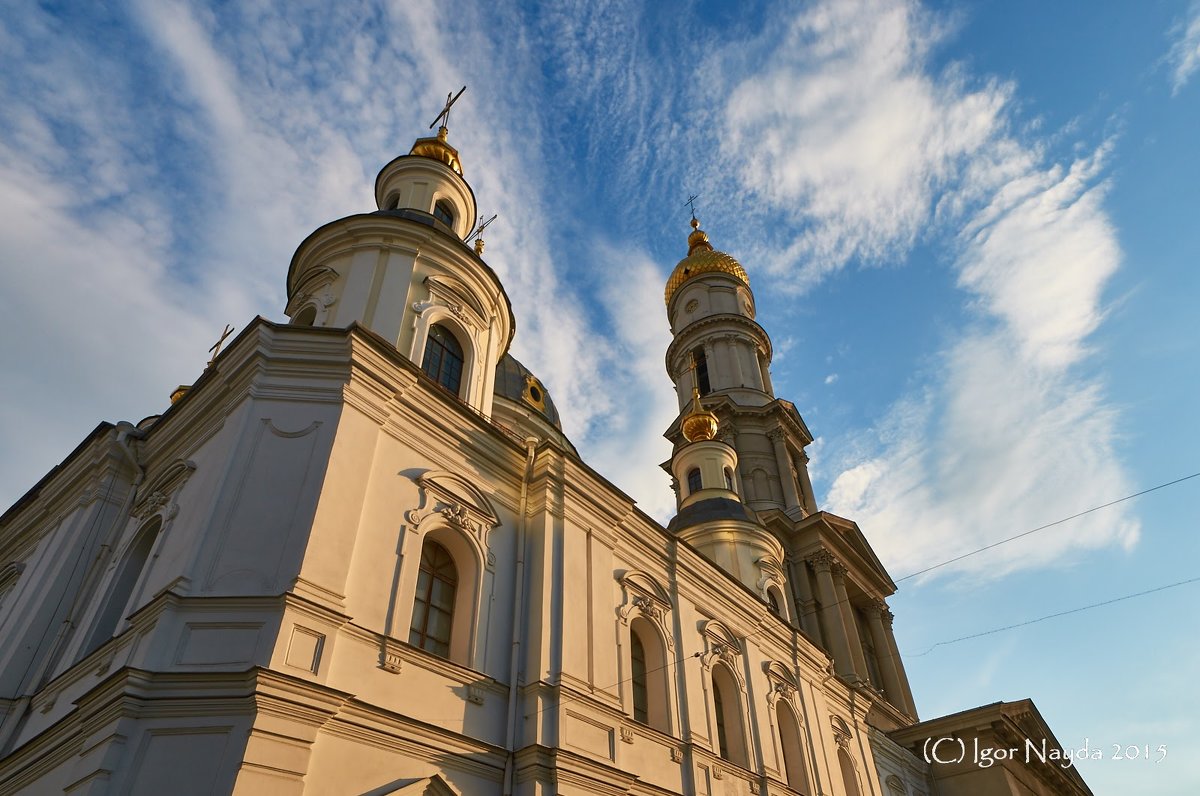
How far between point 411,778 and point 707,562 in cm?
843

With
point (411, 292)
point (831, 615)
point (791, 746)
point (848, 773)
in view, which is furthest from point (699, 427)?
point (411, 292)

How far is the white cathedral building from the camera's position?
789 centimetres

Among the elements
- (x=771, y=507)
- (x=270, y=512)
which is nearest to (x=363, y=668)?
(x=270, y=512)

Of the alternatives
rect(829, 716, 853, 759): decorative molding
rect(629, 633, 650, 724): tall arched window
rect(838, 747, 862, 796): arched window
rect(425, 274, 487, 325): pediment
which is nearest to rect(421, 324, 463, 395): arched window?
rect(425, 274, 487, 325): pediment

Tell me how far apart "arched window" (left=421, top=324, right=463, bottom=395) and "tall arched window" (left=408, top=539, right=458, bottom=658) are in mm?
3688

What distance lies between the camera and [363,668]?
28.7ft

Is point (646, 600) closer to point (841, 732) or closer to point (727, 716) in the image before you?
point (727, 716)

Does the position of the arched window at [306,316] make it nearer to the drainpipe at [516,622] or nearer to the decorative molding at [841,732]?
the drainpipe at [516,622]

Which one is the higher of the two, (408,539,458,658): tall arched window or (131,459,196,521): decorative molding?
(131,459,196,521): decorative molding

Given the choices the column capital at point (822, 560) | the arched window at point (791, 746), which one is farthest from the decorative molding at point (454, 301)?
the column capital at point (822, 560)

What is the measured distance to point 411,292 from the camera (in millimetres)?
13922

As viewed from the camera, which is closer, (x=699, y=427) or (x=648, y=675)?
(x=648, y=675)

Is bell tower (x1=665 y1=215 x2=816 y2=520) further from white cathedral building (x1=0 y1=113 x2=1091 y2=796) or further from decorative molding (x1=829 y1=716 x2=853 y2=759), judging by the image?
white cathedral building (x1=0 y1=113 x2=1091 y2=796)

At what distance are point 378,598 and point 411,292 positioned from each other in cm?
629
